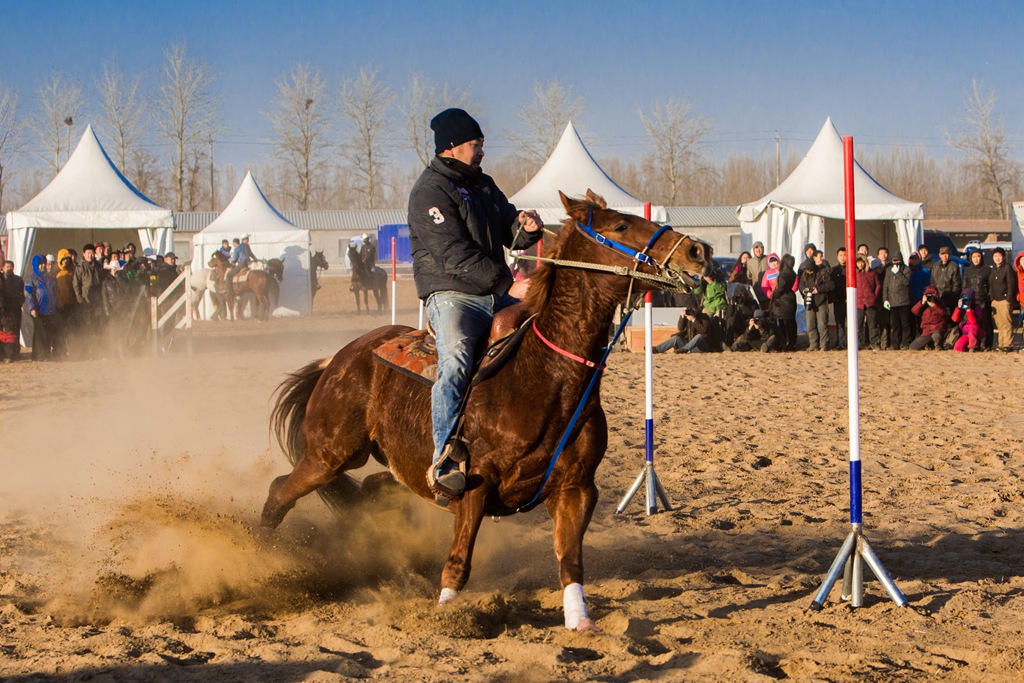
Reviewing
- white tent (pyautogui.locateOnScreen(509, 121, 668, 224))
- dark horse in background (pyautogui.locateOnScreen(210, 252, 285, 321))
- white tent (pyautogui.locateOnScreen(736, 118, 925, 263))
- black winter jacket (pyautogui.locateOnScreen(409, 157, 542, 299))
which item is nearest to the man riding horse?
dark horse in background (pyautogui.locateOnScreen(210, 252, 285, 321))

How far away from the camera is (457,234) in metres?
5.29

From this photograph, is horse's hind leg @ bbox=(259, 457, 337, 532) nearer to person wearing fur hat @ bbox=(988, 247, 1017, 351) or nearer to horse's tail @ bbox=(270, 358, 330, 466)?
horse's tail @ bbox=(270, 358, 330, 466)

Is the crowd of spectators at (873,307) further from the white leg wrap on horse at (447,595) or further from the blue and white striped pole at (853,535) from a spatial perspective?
the white leg wrap on horse at (447,595)

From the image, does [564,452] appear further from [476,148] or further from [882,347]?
[882,347]

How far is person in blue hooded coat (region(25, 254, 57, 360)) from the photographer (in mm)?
18625

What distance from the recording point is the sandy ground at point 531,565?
4.53 metres

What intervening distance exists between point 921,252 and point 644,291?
1746 centimetres

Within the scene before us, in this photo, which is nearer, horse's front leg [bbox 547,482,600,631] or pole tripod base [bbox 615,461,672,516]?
horse's front leg [bbox 547,482,600,631]

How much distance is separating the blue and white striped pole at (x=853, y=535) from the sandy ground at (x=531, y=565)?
0.10 m

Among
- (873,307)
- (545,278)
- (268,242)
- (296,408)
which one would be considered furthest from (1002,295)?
(268,242)

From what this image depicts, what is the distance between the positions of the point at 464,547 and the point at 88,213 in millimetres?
21158

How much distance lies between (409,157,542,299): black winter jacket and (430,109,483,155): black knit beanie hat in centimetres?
9

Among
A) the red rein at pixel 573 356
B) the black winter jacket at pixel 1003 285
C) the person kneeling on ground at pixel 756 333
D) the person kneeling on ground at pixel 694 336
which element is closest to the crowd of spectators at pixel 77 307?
the person kneeling on ground at pixel 694 336

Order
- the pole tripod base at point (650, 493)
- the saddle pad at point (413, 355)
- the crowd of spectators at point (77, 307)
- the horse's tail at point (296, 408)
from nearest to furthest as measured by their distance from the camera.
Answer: the saddle pad at point (413, 355) < the horse's tail at point (296, 408) < the pole tripod base at point (650, 493) < the crowd of spectators at point (77, 307)
